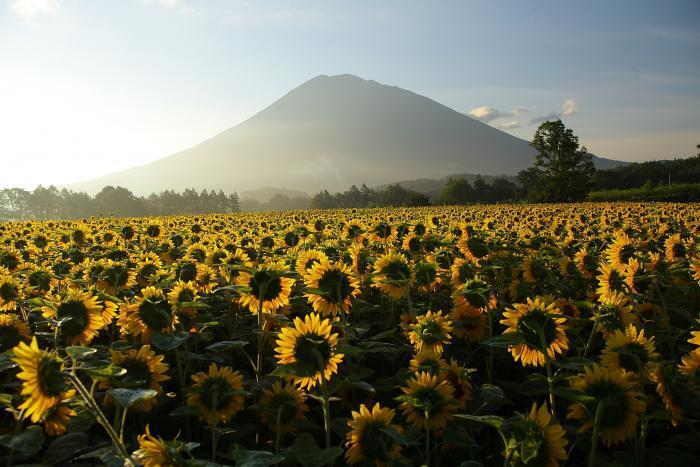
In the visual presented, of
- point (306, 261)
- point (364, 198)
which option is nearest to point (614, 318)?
point (306, 261)

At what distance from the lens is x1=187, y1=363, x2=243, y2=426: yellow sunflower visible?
2525 mm

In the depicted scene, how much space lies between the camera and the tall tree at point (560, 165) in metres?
74.6

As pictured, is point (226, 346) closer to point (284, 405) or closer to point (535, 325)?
point (284, 405)

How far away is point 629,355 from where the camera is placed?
2393 millimetres

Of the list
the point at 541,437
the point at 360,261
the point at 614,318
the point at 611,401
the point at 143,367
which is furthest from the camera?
the point at 360,261

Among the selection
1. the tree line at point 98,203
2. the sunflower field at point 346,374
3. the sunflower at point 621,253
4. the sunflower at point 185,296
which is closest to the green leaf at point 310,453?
the sunflower field at point 346,374

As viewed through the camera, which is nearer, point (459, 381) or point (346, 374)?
point (459, 381)

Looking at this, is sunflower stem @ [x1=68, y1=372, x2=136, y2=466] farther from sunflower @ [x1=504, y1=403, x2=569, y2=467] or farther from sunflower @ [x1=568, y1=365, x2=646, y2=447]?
sunflower @ [x1=568, y1=365, x2=646, y2=447]

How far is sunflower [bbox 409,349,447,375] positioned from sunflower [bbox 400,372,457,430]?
9 centimetres

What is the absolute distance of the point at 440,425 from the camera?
243 centimetres

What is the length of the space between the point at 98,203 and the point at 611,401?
138m

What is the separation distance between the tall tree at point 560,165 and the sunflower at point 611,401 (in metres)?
76.1

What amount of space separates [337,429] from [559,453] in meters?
1.12

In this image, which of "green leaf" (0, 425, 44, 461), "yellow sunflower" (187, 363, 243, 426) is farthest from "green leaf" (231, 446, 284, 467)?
"green leaf" (0, 425, 44, 461)
